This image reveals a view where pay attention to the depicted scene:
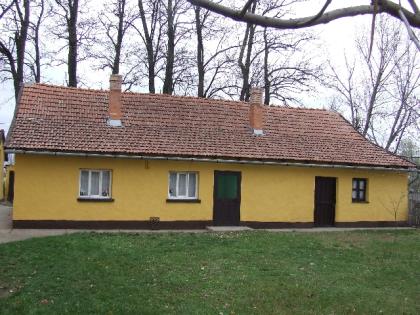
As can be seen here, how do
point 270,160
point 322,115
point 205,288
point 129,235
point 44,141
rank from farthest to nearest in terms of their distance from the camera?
point 322,115
point 270,160
point 44,141
point 129,235
point 205,288

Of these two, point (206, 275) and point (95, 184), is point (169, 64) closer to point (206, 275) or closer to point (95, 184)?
point (95, 184)

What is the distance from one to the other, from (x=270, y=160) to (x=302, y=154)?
1746mm

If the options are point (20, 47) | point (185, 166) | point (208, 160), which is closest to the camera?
point (208, 160)

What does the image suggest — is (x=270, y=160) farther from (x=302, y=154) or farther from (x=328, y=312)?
(x=328, y=312)

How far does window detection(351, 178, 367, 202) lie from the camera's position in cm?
2281

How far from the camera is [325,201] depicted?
22344mm

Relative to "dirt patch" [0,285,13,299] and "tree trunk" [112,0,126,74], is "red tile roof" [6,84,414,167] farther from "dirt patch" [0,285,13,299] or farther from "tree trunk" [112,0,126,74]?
"tree trunk" [112,0,126,74]

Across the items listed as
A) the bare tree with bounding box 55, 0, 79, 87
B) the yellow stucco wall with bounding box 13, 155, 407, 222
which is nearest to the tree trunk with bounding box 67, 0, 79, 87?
the bare tree with bounding box 55, 0, 79, 87

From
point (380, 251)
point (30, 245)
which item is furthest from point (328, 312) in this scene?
point (30, 245)

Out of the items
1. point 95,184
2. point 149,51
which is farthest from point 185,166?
point 149,51

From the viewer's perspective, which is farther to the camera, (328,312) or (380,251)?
(380,251)

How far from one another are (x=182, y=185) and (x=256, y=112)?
4.93m

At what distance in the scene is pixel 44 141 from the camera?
18.6 meters

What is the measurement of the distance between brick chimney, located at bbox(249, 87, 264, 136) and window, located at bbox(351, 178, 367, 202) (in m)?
4.55
